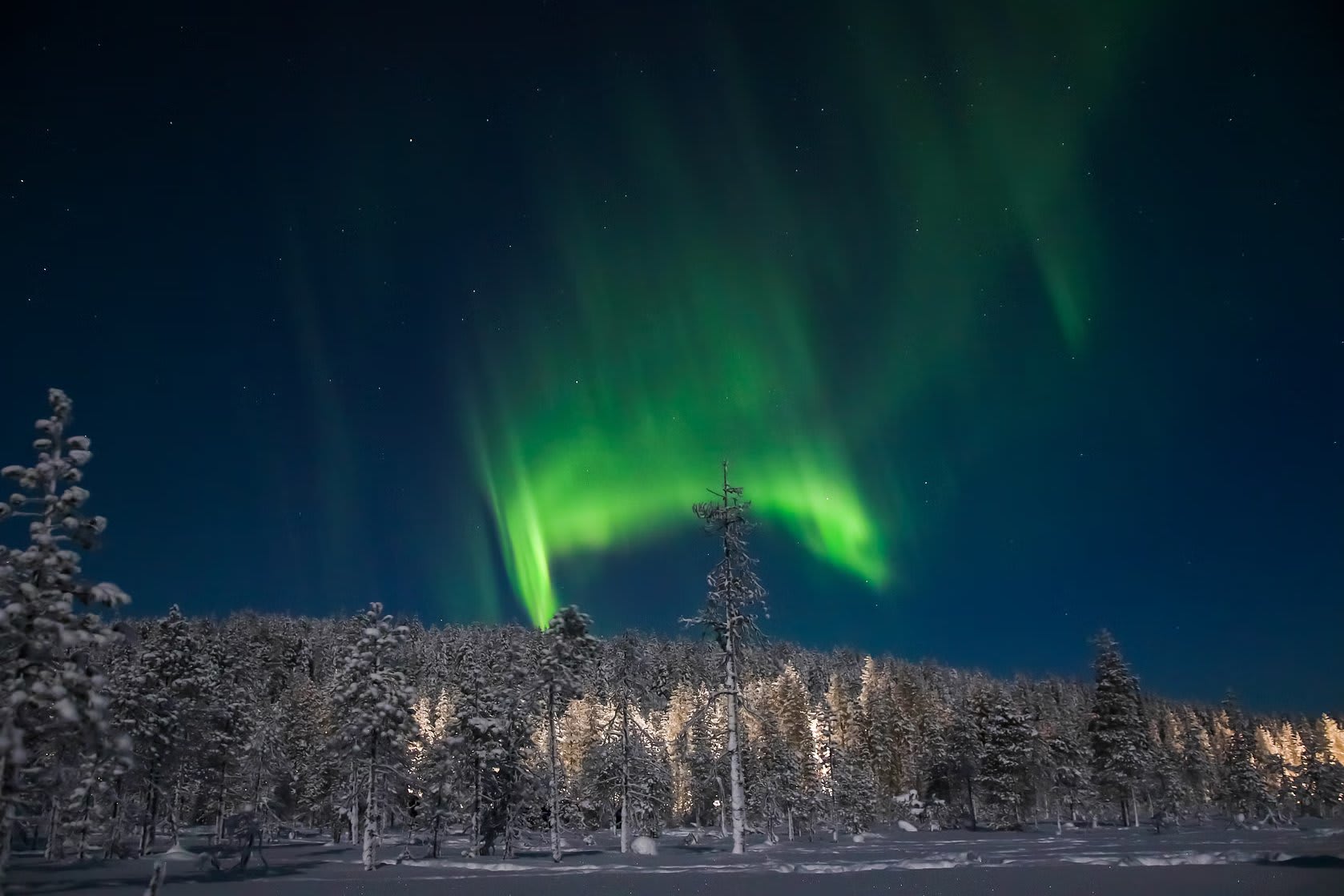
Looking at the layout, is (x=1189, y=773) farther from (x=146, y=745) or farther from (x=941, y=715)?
(x=146, y=745)

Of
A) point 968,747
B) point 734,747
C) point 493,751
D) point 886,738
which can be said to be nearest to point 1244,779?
point 968,747

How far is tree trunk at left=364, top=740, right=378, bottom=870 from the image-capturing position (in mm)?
42281

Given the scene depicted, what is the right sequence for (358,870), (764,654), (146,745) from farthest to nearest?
(146,745), (358,870), (764,654)

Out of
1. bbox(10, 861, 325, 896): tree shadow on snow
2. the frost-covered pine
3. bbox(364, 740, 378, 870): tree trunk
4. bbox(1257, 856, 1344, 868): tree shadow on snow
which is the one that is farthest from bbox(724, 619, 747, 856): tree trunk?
the frost-covered pine

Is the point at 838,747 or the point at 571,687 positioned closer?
the point at 571,687

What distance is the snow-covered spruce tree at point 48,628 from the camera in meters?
17.1

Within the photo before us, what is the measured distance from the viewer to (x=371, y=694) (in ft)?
151

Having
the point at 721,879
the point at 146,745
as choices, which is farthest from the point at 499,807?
the point at 721,879

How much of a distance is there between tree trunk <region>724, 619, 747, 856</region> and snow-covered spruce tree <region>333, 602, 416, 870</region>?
2188cm

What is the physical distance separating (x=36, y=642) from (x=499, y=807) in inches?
1740

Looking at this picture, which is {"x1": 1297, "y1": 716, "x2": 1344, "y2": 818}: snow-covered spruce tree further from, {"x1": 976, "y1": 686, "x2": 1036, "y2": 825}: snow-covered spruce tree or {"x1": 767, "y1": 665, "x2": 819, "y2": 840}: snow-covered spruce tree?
{"x1": 767, "y1": 665, "x2": 819, "y2": 840}: snow-covered spruce tree

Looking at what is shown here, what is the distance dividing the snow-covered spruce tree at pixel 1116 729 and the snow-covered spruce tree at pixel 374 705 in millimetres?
51235

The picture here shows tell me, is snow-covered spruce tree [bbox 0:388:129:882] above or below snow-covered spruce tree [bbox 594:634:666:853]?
above

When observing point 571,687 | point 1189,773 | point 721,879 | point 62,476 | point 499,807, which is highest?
point 62,476
